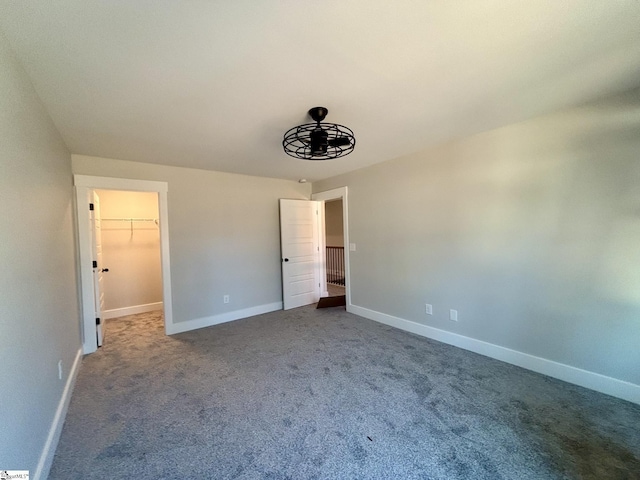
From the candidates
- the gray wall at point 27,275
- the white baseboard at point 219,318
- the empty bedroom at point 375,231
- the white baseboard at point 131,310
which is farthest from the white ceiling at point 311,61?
the white baseboard at point 131,310

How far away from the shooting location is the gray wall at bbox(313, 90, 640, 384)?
2.09 meters

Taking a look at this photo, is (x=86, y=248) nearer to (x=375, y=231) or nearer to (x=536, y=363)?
(x=375, y=231)

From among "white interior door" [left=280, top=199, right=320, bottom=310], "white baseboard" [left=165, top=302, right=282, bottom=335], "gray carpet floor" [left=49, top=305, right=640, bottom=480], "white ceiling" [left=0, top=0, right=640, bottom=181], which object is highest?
"white ceiling" [left=0, top=0, right=640, bottom=181]

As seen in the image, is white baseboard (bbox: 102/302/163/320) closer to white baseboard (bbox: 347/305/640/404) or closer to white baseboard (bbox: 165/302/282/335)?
white baseboard (bbox: 165/302/282/335)

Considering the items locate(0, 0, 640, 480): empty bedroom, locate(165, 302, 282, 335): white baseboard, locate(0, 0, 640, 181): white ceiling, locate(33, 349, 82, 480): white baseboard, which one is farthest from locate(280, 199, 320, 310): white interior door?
locate(33, 349, 82, 480): white baseboard

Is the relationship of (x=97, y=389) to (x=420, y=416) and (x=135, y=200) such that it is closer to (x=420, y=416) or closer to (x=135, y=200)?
(x=420, y=416)

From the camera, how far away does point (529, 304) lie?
257cm

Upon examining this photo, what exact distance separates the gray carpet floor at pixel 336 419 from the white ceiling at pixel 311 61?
239cm

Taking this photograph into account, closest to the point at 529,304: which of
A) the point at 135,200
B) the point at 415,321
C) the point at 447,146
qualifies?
the point at 415,321

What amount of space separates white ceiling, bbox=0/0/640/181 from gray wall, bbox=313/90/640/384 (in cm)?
32

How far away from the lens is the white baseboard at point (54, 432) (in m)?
1.48

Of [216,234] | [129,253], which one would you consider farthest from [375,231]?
[129,253]

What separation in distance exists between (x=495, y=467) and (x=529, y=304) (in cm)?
161

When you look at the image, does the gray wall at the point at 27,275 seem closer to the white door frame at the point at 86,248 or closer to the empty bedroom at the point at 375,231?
the empty bedroom at the point at 375,231
